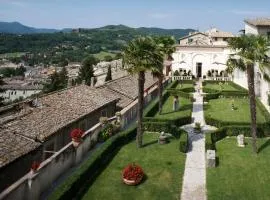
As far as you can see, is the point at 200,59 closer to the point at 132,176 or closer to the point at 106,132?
the point at 106,132

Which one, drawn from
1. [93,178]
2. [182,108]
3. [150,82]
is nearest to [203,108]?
[182,108]

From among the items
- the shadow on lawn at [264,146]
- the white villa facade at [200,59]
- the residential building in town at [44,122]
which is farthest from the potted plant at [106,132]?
the white villa facade at [200,59]

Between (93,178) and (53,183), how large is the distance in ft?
7.74

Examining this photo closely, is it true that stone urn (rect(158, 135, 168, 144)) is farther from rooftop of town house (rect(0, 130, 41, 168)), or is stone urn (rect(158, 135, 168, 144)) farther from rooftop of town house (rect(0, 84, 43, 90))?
rooftop of town house (rect(0, 84, 43, 90))

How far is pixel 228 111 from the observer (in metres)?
40.0

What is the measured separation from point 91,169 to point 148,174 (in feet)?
10.5

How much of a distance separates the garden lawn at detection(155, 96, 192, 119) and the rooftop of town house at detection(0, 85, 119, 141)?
5789 millimetres

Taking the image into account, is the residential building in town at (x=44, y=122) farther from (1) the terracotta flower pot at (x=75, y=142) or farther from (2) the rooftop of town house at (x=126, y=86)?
(2) the rooftop of town house at (x=126, y=86)

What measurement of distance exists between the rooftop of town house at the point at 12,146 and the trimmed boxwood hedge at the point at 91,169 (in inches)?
98.2

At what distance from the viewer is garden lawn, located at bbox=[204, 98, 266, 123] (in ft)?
117

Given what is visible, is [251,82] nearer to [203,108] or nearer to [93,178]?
[93,178]

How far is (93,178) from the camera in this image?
66.2 ft

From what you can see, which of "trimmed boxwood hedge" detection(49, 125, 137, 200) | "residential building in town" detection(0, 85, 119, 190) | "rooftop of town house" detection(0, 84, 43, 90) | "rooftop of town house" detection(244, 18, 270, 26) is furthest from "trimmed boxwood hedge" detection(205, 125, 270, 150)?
"rooftop of town house" detection(0, 84, 43, 90)

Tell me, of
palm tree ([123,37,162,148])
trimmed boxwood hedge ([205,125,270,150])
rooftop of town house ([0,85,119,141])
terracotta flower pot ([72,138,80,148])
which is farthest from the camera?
trimmed boxwood hedge ([205,125,270,150])
